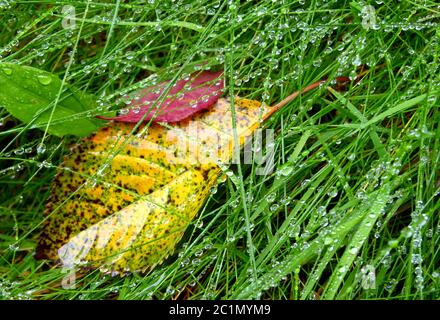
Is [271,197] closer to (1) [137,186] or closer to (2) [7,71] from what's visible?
(1) [137,186]

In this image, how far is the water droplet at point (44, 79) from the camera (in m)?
0.91

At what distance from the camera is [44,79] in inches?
35.8

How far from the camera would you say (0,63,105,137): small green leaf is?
2.91 ft

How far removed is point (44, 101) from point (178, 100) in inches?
8.4

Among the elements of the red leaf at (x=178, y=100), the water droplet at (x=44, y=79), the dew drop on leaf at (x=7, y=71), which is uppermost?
the dew drop on leaf at (x=7, y=71)

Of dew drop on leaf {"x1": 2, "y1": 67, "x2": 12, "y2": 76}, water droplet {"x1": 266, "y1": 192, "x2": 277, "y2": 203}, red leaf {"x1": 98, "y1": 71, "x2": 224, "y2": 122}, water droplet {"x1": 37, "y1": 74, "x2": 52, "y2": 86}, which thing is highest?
dew drop on leaf {"x1": 2, "y1": 67, "x2": 12, "y2": 76}

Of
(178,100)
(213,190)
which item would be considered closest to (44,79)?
(178,100)

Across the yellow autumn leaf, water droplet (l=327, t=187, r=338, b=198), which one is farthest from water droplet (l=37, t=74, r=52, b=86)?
water droplet (l=327, t=187, r=338, b=198)

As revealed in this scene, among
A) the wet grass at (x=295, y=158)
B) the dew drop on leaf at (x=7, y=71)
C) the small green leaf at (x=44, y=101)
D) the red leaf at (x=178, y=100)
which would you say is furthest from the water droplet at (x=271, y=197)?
the dew drop on leaf at (x=7, y=71)

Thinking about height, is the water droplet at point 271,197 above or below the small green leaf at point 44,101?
below

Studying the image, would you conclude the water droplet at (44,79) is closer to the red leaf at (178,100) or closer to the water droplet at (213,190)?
the red leaf at (178,100)

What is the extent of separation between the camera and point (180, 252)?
2.97 feet

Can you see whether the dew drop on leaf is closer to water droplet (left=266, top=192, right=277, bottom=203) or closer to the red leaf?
the red leaf

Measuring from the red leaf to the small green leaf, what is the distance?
0.04m
